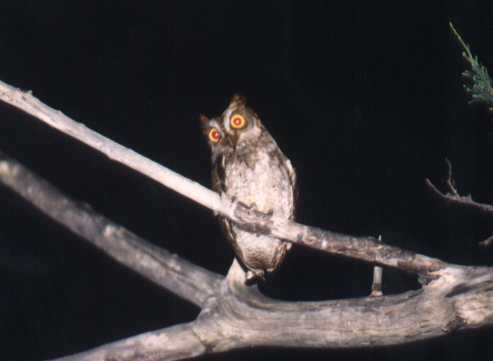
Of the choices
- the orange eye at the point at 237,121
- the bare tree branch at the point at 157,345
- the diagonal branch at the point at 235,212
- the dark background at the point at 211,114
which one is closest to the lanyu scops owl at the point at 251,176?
the orange eye at the point at 237,121

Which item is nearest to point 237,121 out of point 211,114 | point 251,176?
point 251,176

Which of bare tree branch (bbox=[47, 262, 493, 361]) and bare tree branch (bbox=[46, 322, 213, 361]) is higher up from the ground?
bare tree branch (bbox=[47, 262, 493, 361])

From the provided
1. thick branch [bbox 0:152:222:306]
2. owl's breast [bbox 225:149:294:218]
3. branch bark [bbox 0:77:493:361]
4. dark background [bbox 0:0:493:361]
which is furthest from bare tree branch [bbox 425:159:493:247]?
dark background [bbox 0:0:493:361]

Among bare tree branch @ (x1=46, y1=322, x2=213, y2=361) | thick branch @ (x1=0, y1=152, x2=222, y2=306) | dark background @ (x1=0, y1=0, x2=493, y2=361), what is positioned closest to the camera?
bare tree branch @ (x1=46, y1=322, x2=213, y2=361)

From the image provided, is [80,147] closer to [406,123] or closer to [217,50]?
[217,50]

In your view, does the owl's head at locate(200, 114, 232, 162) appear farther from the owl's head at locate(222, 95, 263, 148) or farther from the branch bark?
the branch bark

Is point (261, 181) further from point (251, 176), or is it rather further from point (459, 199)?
point (459, 199)

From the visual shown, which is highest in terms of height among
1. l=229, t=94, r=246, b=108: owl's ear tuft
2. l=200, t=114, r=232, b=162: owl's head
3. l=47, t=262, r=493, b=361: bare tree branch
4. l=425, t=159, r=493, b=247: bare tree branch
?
l=229, t=94, r=246, b=108: owl's ear tuft

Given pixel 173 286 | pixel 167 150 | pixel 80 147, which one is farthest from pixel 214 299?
pixel 80 147

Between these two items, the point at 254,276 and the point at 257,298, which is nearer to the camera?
the point at 257,298
